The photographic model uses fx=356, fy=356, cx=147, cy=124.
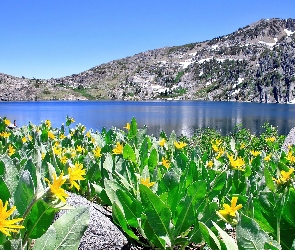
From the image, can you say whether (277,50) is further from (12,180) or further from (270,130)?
(12,180)

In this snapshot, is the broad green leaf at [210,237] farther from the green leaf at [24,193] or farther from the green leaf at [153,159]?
the green leaf at [153,159]

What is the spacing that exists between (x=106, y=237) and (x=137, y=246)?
271 millimetres

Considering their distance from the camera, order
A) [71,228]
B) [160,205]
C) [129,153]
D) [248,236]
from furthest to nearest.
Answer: [129,153]
[160,205]
[71,228]
[248,236]

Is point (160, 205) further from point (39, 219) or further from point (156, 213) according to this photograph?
point (39, 219)

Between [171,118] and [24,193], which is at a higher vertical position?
[24,193]

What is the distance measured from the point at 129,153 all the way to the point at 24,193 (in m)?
1.43

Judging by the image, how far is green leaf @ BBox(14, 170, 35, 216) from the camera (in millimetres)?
1548

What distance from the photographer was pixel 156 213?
1788mm

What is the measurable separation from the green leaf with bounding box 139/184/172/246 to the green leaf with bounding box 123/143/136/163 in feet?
3.50

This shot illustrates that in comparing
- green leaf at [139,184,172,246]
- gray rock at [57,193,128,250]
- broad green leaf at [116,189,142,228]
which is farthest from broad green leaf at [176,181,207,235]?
gray rock at [57,193,128,250]

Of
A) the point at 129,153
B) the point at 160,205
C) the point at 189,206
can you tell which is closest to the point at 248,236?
the point at 160,205

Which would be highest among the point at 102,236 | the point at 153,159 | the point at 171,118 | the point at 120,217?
the point at 153,159

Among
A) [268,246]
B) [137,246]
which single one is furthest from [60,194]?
[137,246]

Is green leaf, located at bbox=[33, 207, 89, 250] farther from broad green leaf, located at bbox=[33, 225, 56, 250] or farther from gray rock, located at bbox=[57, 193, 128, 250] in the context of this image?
gray rock, located at bbox=[57, 193, 128, 250]
